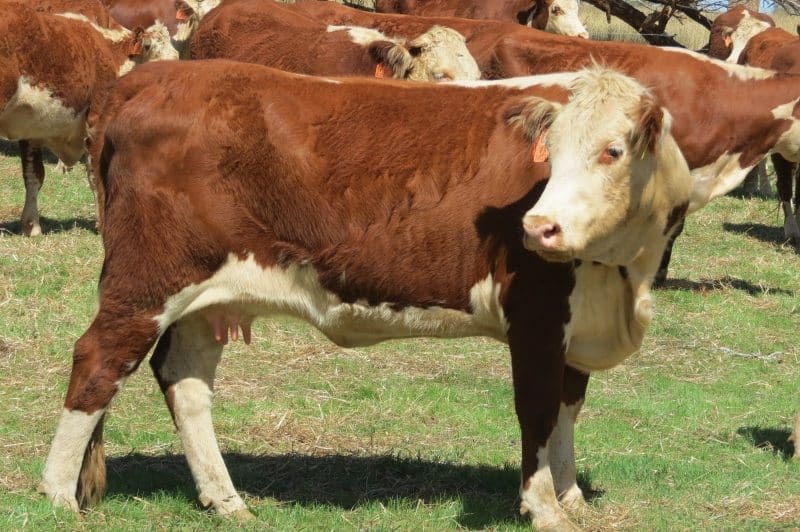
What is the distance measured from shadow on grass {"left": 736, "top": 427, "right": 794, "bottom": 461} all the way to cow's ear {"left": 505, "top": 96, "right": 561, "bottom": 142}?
9.14 feet

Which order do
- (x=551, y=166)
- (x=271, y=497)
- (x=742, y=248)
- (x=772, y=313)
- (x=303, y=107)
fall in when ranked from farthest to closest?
(x=742, y=248) < (x=772, y=313) < (x=271, y=497) < (x=303, y=107) < (x=551, y=166)

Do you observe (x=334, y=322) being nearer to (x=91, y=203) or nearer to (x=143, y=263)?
(x=143, y=263)

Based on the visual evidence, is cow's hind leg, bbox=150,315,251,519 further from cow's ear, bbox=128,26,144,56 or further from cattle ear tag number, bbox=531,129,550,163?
cow's ear, bbox=128,26,144,56

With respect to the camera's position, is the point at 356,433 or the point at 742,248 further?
the point at 742,248

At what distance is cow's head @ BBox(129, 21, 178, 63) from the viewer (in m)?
13.1

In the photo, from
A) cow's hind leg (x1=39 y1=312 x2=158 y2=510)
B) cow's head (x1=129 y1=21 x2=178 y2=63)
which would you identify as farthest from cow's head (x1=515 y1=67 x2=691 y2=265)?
cow's head (x1=129 y1=21 x2=178 y2=63)

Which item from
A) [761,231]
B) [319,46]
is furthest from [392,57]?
[761,231]

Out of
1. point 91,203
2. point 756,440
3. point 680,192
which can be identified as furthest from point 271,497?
point 91,203

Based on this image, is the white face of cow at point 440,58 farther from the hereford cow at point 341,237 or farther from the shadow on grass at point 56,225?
the hereford cow at point 341,237

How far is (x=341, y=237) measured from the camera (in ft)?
17.1

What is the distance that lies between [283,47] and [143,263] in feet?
A: 21.3

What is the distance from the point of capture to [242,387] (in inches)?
299

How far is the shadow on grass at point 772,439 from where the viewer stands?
6.84 m

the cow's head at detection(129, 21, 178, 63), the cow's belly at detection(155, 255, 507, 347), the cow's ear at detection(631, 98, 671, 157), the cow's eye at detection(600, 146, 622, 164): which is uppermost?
the cow's ear at detection(631, 98, 671, 157)
